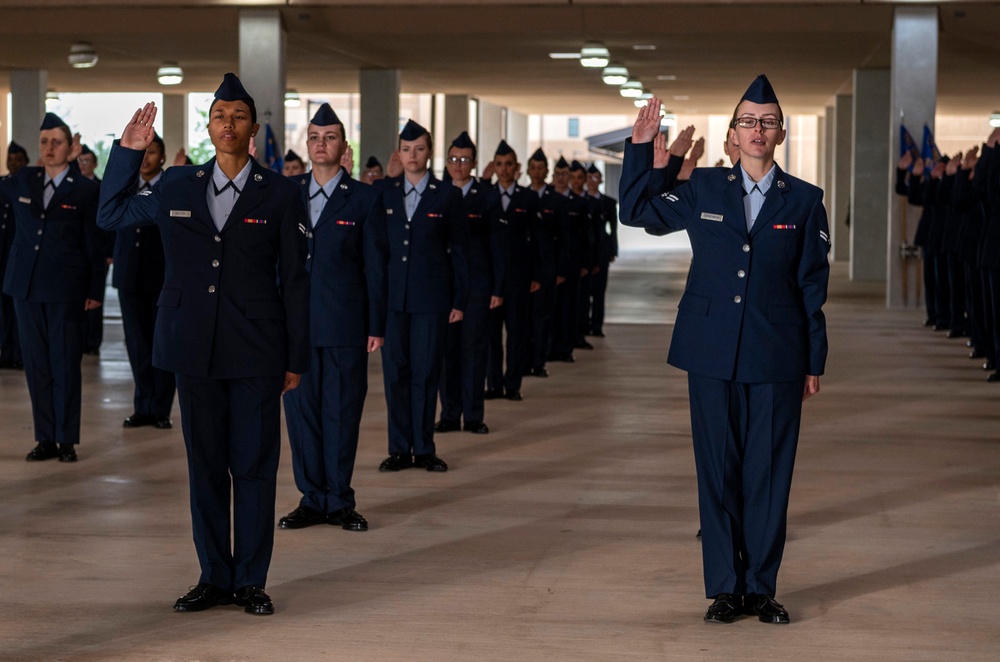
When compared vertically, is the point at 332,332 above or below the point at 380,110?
below

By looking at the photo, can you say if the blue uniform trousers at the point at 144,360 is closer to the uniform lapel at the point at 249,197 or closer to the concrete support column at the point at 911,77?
the uniform lapel at the point at 249,197

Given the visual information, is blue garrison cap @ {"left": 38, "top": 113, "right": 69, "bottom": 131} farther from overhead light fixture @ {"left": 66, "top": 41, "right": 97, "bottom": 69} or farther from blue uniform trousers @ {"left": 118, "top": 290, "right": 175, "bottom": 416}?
overhead light fixture @ {"left": 66, "top": 41, "right": 97, "bottom": 69}

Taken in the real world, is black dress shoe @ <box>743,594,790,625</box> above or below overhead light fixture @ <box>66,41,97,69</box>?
below

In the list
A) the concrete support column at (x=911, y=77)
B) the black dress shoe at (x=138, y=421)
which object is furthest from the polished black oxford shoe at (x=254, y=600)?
the concrete support column at (x=911, y=77)

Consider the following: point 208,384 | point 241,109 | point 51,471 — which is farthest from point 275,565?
point 51,471

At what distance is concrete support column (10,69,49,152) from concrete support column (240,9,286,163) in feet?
29.4

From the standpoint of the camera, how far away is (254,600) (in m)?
4.60

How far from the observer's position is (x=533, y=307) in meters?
11.3

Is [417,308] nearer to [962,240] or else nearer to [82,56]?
[962,240]

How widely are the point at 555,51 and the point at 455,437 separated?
A: 12.4 meters

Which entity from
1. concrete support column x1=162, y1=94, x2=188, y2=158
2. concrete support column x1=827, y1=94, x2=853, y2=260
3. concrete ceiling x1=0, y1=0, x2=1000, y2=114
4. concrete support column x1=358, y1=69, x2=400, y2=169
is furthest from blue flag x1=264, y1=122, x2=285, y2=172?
concrete support column x1=827, y1=94, x2=853, y2=260

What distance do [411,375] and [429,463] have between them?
46 centimetres

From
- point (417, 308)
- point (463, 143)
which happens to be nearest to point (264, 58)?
point (463, 143)

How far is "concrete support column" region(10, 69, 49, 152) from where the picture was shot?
75.9ft
